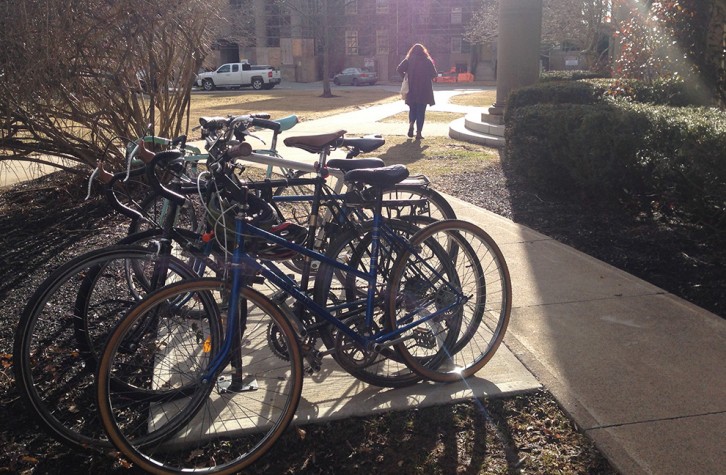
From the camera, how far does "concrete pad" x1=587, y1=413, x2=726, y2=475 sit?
8.71ft

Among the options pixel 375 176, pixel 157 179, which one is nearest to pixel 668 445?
pixel 375 176

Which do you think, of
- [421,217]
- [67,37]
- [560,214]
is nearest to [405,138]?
[560,214]

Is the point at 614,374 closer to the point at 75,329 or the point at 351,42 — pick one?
the point at 75,329

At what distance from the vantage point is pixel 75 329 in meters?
3.12

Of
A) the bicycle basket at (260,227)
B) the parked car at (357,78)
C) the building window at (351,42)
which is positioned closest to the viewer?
the bicycle basket at (260,227)

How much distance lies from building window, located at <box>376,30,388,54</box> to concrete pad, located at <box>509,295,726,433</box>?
172 feet

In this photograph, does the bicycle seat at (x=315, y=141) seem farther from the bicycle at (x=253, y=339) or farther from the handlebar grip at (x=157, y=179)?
the handlebar grip at (x=157, y=179)

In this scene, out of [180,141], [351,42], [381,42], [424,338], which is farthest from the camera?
[351,42]

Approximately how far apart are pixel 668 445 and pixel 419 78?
10.5m

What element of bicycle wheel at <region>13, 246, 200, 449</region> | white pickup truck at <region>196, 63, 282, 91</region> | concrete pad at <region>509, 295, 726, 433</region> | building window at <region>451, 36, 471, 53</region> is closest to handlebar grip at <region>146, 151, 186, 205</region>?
bicycle wheel at <region>13, 246, 200, 449</region>

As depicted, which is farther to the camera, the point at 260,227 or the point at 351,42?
the point at 351,42

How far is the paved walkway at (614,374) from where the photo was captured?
9.32ft

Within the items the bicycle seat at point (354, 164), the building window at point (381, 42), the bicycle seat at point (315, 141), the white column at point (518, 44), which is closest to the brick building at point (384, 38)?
the building window at point (381, 42)

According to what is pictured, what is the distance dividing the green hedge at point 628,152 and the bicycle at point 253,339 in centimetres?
217
